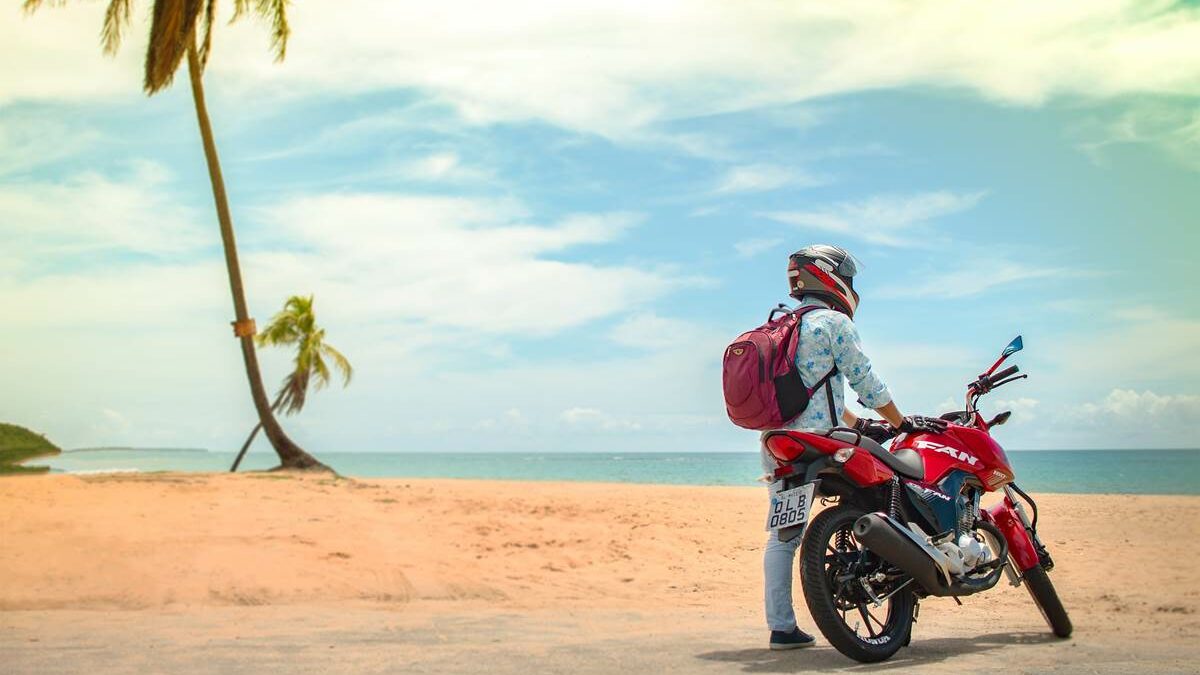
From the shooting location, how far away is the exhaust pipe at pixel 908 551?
5.48m

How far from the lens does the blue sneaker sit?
19.3 feet

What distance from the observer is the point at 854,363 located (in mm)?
5805

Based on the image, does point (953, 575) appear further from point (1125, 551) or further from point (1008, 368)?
point (1125, 551)

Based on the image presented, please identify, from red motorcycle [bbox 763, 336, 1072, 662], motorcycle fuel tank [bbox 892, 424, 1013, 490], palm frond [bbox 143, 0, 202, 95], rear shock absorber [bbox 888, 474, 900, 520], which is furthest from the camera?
palm frond [bbox 143, 0, 202, 95]

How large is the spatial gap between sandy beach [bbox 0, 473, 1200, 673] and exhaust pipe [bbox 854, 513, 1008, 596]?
0.38 meters

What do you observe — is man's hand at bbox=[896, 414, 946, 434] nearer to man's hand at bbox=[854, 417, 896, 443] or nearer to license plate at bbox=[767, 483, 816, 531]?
man's hand at bbox=[854, 417, 896, 443]

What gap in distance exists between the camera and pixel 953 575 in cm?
588

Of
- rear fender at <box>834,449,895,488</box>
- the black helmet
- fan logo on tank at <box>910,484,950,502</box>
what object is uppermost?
the black helmet

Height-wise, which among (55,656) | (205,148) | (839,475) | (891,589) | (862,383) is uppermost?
(205,148)

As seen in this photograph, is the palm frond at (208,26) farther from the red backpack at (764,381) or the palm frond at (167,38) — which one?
the red backpack at (764,381)

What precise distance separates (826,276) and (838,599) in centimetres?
174

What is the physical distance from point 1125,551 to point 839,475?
266 inches

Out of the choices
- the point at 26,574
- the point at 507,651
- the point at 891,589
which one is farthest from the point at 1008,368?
the point at 26,574

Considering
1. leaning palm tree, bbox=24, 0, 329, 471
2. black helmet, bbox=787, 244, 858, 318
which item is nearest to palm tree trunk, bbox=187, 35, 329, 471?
leaning palm tree, bbox=24, 0, 329, 471
